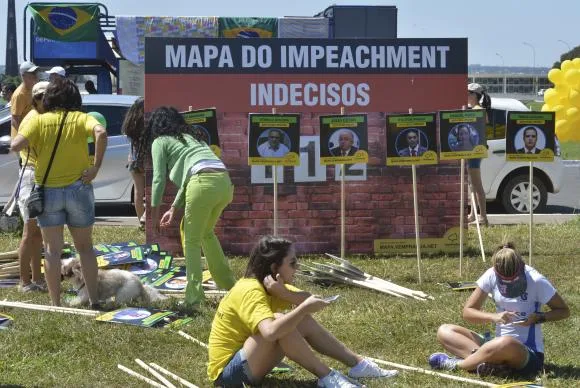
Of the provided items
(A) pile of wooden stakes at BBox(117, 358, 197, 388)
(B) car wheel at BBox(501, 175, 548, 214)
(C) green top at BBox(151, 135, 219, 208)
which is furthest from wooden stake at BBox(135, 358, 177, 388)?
(B) car wheel at BBox(501, 175, 548, 214)

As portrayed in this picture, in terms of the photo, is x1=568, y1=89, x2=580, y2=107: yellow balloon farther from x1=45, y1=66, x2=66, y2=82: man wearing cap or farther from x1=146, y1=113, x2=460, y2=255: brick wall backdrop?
x1=45, y1=66, x2=66, y2=82: man wearing cap

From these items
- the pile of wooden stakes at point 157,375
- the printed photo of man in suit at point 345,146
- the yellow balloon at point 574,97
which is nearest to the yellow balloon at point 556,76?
the yellow balloon at point 574,97

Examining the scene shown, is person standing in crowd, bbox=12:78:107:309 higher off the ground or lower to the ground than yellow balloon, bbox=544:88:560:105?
lower

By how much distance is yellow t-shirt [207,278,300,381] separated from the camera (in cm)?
580

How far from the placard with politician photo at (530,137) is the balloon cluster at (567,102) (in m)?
14.8

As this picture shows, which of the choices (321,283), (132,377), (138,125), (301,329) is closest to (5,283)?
(138,125)

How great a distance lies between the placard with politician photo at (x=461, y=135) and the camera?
998 centimetres

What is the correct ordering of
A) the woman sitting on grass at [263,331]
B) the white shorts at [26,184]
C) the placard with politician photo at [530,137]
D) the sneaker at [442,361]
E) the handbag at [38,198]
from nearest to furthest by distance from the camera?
the woman sitting on grass at [263,331]
the sneaker at [442,361]
the handbag at [38,198]
the white shorts at [26,184]
the placard with politician photo at [530,137]

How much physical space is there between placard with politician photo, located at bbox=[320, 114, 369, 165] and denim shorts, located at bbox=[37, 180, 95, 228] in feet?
9.46

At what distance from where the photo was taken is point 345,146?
10.2 metres

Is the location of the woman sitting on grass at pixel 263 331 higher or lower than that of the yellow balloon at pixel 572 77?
lower

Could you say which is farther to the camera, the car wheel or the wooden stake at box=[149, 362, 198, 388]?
the car wheel

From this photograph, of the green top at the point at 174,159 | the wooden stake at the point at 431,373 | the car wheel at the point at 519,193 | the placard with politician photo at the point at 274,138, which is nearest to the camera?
the wooden stake at the point at 431,373

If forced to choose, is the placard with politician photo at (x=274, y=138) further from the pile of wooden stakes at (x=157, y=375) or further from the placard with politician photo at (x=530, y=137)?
the pile of wooden stakes at (x=157, y=375)
